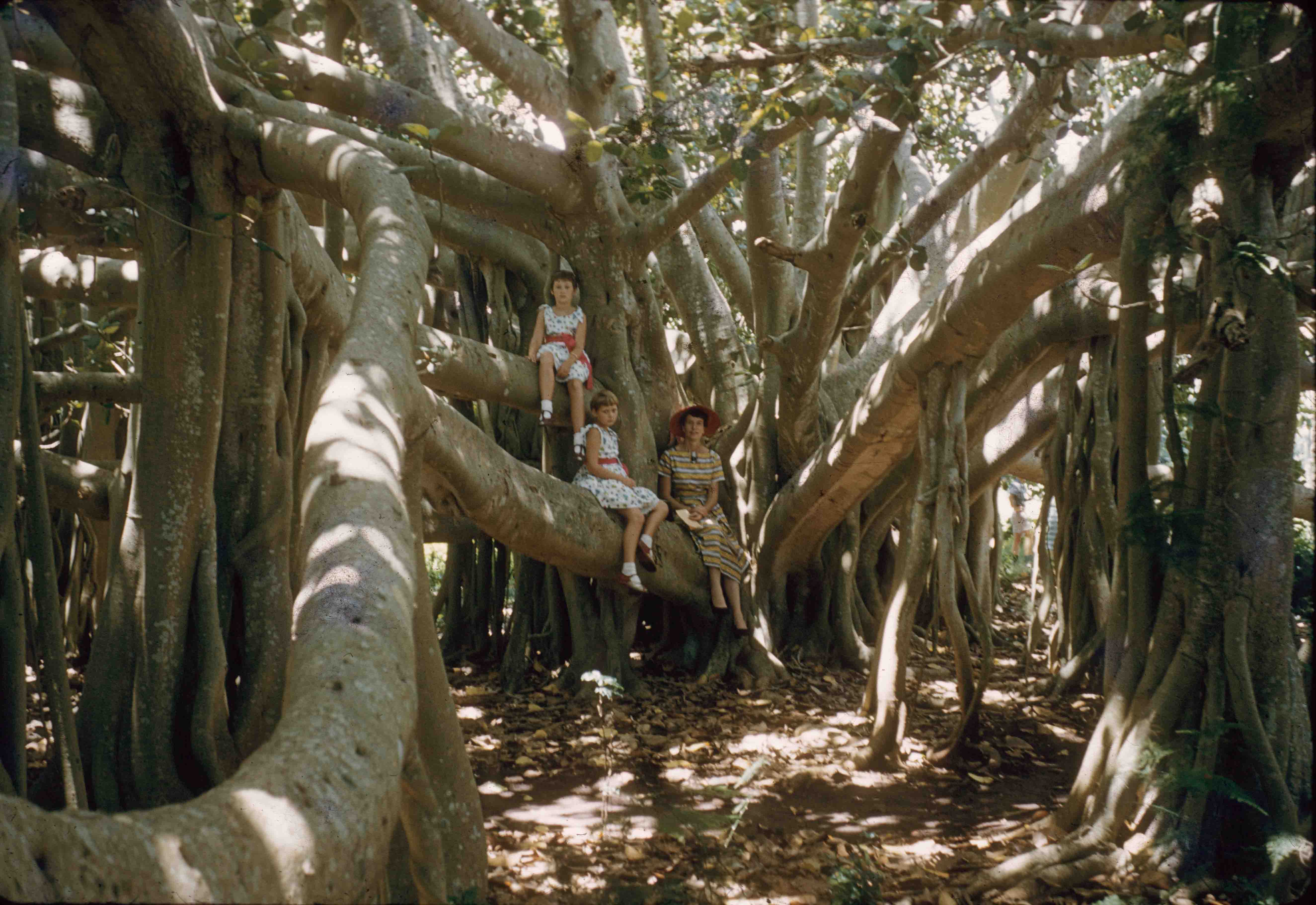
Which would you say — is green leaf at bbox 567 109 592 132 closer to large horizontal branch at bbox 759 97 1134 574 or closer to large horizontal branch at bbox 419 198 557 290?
large horizontal branch at bbox 759 97 1134 574

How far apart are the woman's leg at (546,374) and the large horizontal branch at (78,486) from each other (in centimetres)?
227

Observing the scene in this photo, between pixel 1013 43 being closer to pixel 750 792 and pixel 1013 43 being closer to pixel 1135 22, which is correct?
pixel 1135 22

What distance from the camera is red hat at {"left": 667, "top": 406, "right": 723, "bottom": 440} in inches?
253

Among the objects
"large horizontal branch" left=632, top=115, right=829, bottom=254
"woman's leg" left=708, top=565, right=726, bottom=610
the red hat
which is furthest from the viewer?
the red hat

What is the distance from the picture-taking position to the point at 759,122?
4207mm

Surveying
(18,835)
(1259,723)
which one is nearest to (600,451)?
(1259,723)

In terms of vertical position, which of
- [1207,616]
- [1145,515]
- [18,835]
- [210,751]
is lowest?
[210,751]

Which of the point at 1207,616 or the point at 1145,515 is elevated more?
the point at 1145,515

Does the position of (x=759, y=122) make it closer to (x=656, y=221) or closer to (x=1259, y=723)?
(x=656, y=221)

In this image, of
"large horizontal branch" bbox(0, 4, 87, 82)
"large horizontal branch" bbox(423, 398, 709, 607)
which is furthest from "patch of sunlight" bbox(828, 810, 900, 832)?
"large horizontal branch" bbox(0, 4, 87, 82)

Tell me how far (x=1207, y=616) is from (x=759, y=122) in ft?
8.16

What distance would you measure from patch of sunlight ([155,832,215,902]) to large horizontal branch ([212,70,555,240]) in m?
3.11

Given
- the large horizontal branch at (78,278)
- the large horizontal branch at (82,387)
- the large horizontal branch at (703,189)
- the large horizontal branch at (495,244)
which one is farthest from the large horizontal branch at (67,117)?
the large horizontal branch at (495,244)

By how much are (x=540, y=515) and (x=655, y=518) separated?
39.1 inches
